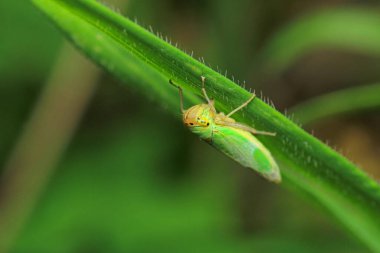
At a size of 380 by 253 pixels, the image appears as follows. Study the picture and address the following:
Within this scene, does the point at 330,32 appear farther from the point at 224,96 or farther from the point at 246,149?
the point at 224,96

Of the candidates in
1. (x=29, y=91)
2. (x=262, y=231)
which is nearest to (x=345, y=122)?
(x=262, y=231)

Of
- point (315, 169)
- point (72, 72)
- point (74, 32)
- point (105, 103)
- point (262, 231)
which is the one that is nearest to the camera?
point (315, 169)

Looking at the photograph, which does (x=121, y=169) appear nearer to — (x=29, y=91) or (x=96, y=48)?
(x=29, y=91)

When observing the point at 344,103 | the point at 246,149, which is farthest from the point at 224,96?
the point at 344,103

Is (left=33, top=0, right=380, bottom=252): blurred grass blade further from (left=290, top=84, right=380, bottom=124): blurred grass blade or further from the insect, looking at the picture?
(left=290, top=84, right=380, bottom=124): blurred grass blade

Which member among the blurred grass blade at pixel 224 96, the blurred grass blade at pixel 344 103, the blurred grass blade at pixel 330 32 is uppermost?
the blurred grass blade at pixel 330 32

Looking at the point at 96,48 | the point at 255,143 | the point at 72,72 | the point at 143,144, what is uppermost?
the point at 72,72

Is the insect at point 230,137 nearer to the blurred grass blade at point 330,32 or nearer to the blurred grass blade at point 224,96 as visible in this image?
the blurred grass blade at point 224,96

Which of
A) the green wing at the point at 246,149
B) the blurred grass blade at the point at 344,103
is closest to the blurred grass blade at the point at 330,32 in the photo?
the blurred grass blade at the point at 344,103
